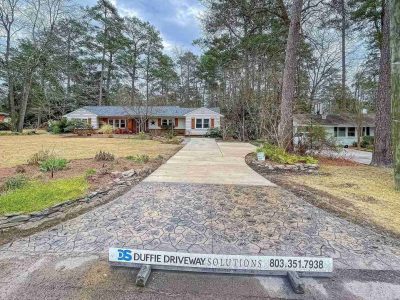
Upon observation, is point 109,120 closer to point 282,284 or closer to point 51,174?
point 51,174

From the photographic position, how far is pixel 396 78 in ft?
19.0

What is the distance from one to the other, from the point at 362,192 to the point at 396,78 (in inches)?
104

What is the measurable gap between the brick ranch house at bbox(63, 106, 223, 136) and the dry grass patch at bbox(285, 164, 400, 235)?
20.4 m

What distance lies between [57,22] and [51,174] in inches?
1146

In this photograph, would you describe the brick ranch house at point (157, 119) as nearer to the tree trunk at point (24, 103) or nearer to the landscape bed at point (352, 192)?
the tree trunk at point (24, 103)

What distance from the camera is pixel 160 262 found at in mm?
2668

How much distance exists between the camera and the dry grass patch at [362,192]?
425 centimetres

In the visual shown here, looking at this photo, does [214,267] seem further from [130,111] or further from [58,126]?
[58,126]

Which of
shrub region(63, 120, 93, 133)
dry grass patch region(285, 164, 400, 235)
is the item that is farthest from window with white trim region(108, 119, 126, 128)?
dry grass patch region(285, 164, 400, 235)

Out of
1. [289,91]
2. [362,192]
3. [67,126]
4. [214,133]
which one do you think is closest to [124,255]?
[362,192]

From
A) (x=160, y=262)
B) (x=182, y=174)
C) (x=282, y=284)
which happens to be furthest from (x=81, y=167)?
(x=282, y=284)

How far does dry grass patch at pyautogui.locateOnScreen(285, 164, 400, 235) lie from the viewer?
167 inches

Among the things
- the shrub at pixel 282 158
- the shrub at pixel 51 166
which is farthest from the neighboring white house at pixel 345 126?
the shrub at pixel 51 166

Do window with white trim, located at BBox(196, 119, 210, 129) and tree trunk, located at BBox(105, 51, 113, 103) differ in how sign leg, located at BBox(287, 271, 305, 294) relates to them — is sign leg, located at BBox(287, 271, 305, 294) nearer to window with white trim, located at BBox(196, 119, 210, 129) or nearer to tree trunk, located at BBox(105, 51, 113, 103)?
window with white trim, located at BBox(196, 119, 210, 129)
